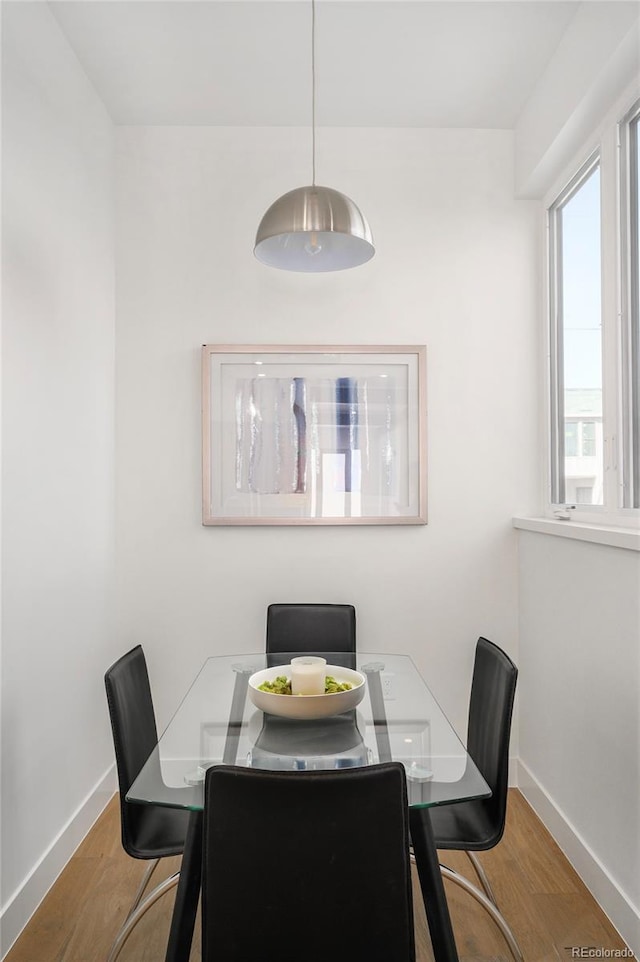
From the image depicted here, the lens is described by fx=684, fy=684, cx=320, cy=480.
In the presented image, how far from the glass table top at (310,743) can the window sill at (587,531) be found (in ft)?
2.38

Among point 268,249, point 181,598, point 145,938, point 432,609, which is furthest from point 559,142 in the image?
point 145,938

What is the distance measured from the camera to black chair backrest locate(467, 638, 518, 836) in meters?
1.86

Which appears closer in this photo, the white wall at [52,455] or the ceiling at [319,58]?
the white wall at [52,455]

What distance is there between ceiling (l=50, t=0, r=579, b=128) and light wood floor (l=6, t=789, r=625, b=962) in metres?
2.99

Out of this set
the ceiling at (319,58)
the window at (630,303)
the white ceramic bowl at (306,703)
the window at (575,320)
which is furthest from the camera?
the window at (575,320)

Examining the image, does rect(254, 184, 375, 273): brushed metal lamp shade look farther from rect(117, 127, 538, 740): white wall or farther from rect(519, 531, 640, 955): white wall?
rect(519, 531, 640, 955): white wall

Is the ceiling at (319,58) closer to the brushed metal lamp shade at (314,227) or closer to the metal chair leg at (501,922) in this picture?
the brushed metal lamp shade at (314,227)

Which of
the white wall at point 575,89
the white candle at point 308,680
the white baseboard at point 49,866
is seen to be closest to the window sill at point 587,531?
the white candle at point 308,680

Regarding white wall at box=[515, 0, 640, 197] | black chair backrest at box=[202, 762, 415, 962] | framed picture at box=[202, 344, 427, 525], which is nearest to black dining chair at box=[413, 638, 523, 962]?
black chair backrest at box=[202, 762, 415, 962]

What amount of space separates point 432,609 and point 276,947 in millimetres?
2025

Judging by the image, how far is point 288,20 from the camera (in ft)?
7.94

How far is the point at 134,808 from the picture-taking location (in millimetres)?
1873

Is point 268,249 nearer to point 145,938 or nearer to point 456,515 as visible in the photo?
point 456,515

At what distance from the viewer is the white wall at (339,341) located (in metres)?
3.12
